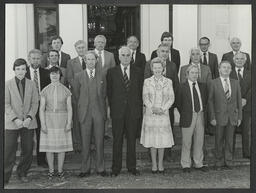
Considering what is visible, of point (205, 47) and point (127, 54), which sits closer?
point (127, 54)

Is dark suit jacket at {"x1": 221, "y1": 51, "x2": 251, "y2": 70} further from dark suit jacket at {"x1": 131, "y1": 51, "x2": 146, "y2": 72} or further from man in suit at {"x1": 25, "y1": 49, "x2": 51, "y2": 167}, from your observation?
man in suit at {"x1": 25, "y1": 49, "x2": 51, "y2": 167}

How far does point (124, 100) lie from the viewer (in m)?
6.02

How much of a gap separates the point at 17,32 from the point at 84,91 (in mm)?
1437

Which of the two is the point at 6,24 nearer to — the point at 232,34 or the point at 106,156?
the point at 106,156

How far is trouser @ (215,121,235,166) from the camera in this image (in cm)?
634

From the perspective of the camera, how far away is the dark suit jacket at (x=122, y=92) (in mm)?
6004

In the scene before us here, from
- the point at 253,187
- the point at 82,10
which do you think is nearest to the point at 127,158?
the point at 253,187

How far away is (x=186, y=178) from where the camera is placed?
6.09m

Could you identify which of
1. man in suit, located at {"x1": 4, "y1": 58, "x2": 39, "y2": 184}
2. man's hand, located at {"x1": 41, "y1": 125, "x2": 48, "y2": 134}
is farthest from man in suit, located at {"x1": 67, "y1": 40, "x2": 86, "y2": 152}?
man in suit, located at {"x1": 4, "y1": 58, "x2": 39, "y2": 184}

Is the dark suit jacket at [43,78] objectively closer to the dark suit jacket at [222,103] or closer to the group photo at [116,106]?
the group photo at [116,106]

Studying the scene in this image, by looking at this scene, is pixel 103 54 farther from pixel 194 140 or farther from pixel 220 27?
pixel 220 27

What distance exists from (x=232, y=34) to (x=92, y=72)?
220 cm

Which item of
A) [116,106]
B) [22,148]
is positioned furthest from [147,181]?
[22,148]

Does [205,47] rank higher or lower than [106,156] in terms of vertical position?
higher
